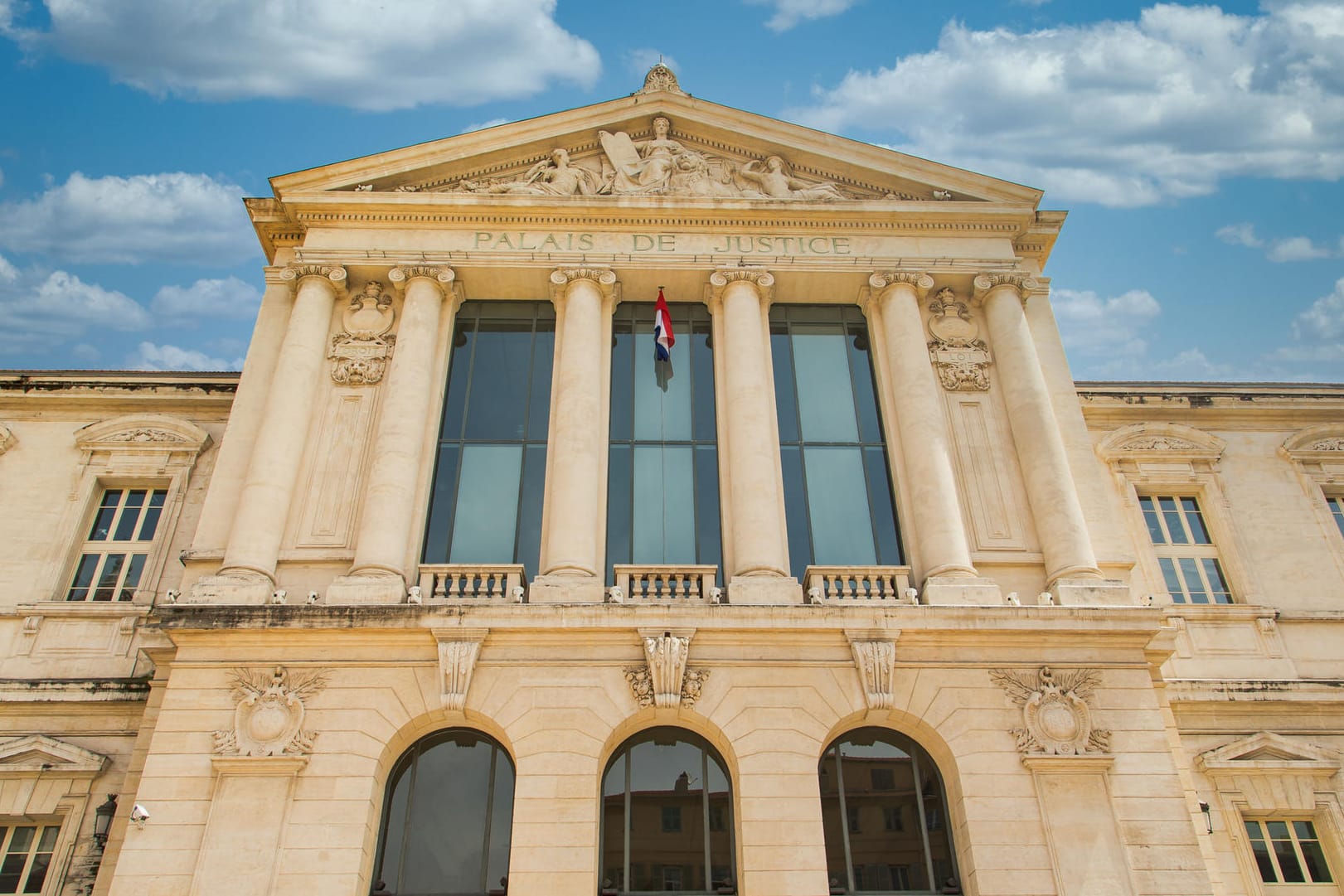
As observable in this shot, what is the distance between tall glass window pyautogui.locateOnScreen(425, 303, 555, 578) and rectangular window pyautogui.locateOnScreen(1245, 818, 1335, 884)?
485 inches

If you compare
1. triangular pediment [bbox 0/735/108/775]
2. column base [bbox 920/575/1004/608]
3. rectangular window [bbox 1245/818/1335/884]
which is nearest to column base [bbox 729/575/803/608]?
column base [bbox 920/575/1004/608]

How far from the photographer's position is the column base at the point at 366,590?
1580 centimetres

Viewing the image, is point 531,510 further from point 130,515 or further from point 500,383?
point 130,515

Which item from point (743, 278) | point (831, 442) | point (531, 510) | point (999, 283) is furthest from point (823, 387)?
point (531, 510)

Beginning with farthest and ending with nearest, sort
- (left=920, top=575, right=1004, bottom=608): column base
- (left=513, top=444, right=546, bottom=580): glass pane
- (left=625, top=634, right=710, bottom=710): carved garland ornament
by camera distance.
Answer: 1. (left=513, top=444, right=546, bottom=580): glass pane
2. (left=920, top=575, right=1004, bottom=608): column base
3. (left=625, top=634, right=710, bottom=710): carved garland ornament

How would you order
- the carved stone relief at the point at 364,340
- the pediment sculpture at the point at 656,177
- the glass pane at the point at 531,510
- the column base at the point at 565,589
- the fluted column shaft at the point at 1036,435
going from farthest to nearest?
the pediment sculpture at the point at 656,177 < the carved stone relief at the point at 364,340 < the glass pane at the point at 531,510 < the fluted column shaft at the point at 1036,435 < the column base at the point at 565,589

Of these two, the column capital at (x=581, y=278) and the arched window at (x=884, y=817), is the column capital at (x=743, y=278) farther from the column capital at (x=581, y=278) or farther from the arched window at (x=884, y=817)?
the arched window at (x=884, y=817)

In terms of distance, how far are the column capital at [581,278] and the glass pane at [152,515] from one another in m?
8.57

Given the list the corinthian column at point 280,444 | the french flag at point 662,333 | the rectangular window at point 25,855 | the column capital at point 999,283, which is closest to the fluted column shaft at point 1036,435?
the column capital at point 999,283

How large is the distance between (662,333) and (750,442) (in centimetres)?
294

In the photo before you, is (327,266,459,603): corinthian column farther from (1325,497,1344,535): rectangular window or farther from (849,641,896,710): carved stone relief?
(1325,497,1344,535): rectangular window

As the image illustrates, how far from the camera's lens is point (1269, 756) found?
57.1 ft

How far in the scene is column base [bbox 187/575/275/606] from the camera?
1570 centimetres

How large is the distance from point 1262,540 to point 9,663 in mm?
22794
